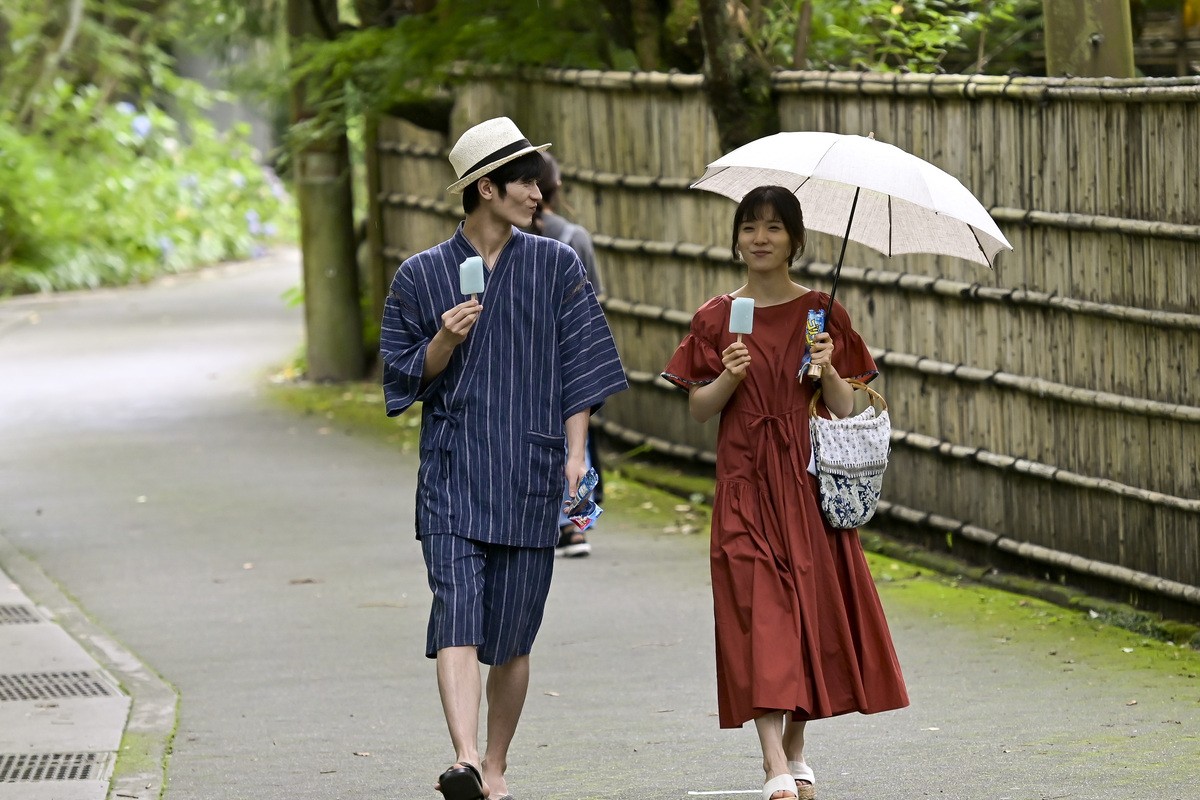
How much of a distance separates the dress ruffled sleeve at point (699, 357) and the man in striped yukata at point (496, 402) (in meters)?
0.21

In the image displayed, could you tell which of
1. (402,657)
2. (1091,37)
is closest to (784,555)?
(402,657)

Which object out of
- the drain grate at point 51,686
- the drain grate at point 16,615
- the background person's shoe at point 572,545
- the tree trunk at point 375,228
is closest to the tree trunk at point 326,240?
the tree trunk at point 375,228

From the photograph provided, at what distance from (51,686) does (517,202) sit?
312cm

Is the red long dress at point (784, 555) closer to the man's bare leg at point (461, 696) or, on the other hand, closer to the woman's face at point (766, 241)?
the woman's face at point (766, 241)

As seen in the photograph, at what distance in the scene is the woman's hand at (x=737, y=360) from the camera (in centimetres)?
513

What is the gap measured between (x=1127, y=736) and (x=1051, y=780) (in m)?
0.63

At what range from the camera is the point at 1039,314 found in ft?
26.5

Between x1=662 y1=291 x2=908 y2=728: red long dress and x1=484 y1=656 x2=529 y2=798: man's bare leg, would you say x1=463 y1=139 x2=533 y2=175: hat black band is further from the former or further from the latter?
x1=484 y1=656 x2=529 y2=798: man's bare leg

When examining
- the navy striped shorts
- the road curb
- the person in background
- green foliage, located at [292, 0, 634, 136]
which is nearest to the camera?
the navy striped shorts

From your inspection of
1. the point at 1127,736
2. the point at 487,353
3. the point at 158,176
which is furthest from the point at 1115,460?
the point at 158,176

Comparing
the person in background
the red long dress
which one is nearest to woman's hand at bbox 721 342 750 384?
the red long dress

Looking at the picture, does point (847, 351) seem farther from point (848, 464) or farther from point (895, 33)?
point (895, 33)

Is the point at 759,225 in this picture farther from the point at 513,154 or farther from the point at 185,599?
the point at 185,599

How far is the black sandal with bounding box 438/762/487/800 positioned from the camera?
15.7 ft
